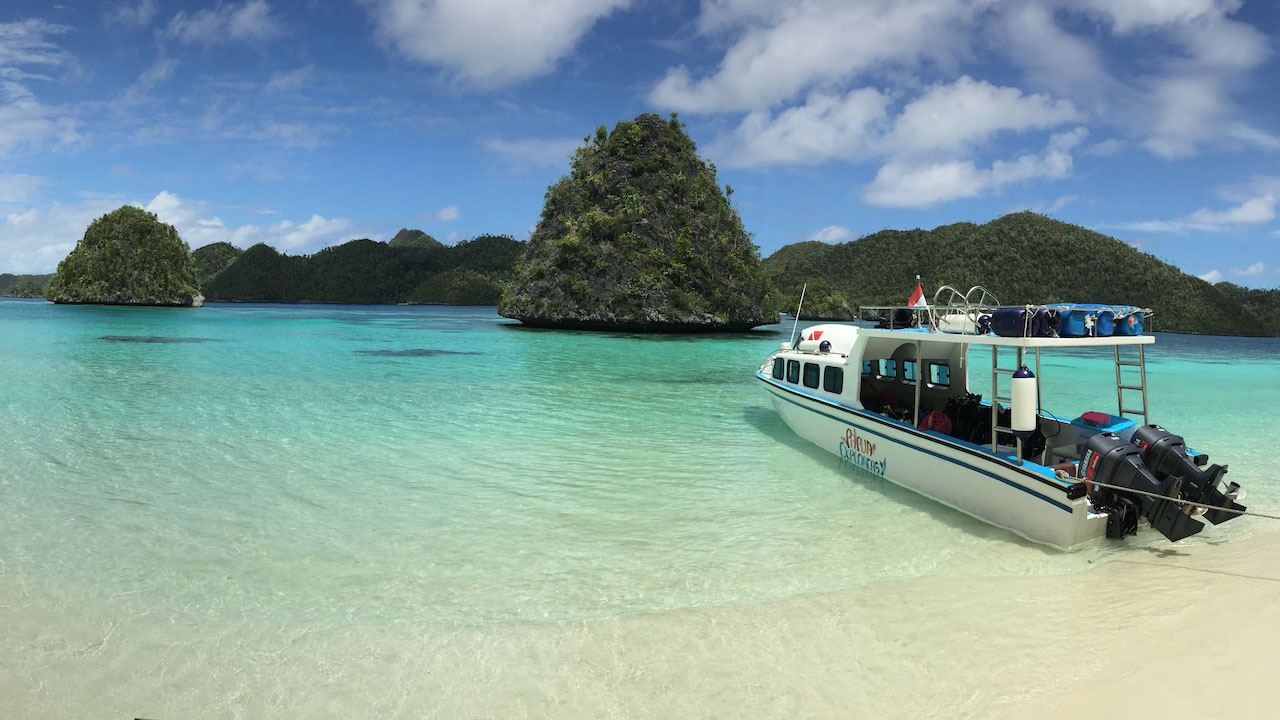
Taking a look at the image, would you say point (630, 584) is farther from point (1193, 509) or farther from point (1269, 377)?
point (1269, 377)

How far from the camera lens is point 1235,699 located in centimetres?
470

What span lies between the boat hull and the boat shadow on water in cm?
9

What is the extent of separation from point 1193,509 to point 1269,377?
4086cm

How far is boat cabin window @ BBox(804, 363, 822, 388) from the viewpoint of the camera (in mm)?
13148

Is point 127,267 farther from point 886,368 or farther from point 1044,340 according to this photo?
point 1044,340

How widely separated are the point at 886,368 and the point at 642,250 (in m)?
55.5

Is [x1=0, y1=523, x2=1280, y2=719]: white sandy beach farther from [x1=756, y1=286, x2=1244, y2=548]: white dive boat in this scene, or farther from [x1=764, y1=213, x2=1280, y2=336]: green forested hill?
[x1=764, y1=213, x2=1280, y2=336]: green forested hill

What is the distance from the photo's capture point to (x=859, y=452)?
37.4ft

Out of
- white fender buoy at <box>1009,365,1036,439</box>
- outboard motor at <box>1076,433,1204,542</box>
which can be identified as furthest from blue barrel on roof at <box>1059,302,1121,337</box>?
outboard motor at <box>1076,433,1204,542</box>

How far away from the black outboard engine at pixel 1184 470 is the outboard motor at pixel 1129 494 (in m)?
0.15

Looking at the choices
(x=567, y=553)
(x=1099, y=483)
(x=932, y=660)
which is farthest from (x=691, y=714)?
(x=1099, y=483)

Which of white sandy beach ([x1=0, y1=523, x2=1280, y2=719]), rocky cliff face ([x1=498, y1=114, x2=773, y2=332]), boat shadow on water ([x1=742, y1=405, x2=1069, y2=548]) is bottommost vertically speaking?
white sandy beach ([x1=0, y1=523, x2=1280, y2=719])

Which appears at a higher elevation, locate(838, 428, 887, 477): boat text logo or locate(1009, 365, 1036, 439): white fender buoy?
locate(1009, 365, 1036, 439): white fender buoy

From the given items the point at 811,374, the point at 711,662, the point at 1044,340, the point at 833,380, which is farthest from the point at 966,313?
the point at 711,662
